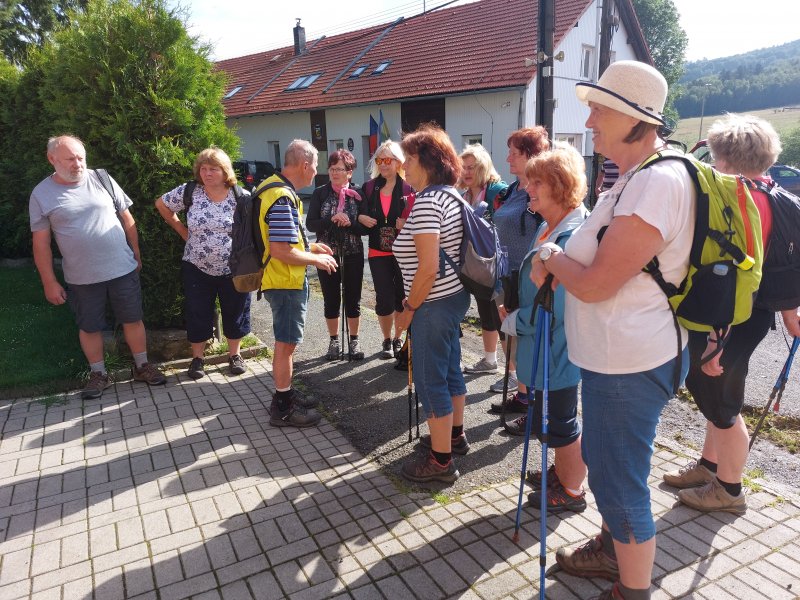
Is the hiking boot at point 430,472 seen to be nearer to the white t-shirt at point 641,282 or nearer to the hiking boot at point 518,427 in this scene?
the hiking boot at point 518,427

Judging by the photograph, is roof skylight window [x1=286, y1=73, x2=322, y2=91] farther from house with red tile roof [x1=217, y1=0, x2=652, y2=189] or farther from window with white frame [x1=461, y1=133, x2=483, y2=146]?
window with white frame [x1=461, y1=133, x2=483, y2=146]

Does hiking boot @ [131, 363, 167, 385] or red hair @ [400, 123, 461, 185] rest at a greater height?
red hair @ [400, 123, 461, 185]

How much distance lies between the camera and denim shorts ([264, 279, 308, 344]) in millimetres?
3814

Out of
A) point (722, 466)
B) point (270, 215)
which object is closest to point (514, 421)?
point (722, 466)

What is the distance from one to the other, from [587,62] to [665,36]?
17.5 meters

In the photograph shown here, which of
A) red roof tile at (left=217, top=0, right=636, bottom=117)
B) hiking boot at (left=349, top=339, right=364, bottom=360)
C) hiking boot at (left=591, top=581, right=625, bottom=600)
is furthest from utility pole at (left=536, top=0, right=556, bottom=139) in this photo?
red roof tile at (left=217, top=0, right=636, bottom=117)

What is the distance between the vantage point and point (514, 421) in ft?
12.8

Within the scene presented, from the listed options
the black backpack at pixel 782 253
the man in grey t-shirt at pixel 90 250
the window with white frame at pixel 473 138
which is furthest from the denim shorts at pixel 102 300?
the window with white frame at pixel 473 138

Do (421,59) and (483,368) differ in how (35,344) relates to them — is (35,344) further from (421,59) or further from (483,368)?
(421,59)

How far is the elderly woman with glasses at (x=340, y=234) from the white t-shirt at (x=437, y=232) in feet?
6.79

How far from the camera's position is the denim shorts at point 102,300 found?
4.38m

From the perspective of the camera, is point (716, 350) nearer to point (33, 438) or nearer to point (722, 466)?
point (722, 466)

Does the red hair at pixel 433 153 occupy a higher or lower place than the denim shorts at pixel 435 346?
higher

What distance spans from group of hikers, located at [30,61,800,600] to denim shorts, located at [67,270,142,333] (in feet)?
0.04
